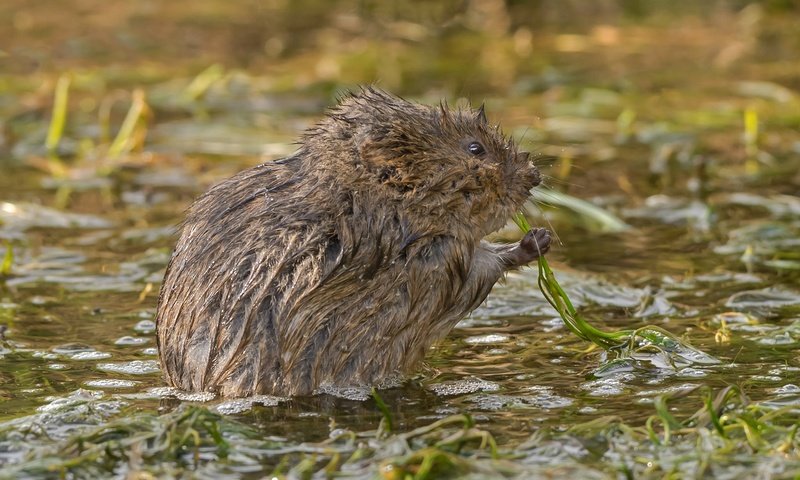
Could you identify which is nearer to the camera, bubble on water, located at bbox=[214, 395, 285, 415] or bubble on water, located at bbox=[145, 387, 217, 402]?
bubble on water, located at bbox=[214, 395, 285, 415]

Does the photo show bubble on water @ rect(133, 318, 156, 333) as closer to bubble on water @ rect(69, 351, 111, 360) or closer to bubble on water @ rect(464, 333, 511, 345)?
bubble on water @ rect(69, 351, 111, 360)

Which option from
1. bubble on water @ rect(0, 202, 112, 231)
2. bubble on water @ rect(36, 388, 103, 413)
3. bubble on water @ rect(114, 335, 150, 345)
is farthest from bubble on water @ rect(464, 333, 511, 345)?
bubble on water @ rect(0, 202, 112, 231)

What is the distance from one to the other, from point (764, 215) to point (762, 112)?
2594 millimetres

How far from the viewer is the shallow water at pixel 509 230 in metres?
5.02

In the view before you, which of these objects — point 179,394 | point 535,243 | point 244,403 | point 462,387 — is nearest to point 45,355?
point 179,394

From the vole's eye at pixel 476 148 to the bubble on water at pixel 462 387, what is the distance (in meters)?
0.98

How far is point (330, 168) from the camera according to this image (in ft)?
19.0

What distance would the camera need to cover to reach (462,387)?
229 inches

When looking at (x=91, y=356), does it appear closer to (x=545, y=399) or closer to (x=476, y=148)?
(x=476, y=148)

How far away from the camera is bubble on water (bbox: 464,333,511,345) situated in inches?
260

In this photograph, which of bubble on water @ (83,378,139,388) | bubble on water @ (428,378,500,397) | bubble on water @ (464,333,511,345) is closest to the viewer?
bubble on water @ (428,378,500,397)

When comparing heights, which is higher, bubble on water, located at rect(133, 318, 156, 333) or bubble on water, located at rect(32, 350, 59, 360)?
bubble on water, located at rect(133, 318, 156, 333)

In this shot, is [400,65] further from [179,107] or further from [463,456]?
[463,456]

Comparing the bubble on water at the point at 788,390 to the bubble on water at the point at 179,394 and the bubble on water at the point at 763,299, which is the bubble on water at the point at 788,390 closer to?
the bubble on water at the point at 763,299
